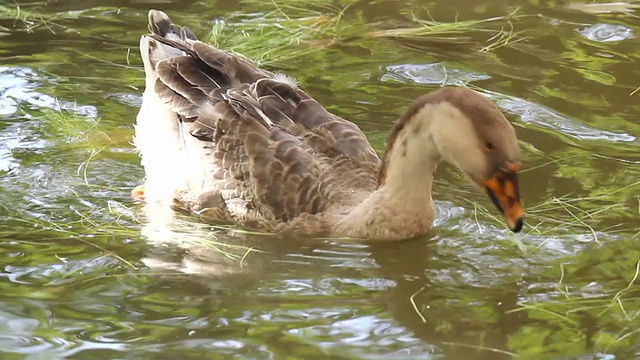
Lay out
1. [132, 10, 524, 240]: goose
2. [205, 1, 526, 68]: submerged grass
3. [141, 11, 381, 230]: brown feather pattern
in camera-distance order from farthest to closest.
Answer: [205, 1, 526, 68]: submerged grass, [141, 11, 381, 230]: brown feather pattern, [132, 10, 524, 240]: goose

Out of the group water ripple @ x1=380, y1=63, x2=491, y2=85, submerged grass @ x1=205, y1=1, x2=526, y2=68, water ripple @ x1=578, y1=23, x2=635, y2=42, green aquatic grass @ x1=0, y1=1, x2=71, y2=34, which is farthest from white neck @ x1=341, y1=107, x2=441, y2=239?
green aquatic grass @ x1=0, y1=1, x2=71, y2=34

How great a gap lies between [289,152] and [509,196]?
1427 millimetres

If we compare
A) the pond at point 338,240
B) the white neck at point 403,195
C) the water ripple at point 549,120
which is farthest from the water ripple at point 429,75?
the white neck at point 403,195

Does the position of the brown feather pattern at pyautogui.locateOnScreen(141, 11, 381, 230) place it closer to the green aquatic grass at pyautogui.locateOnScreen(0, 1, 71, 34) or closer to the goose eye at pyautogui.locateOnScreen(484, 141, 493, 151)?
the goose eye at pyautogui.locateOnScreen(484, 141, 493, 151)

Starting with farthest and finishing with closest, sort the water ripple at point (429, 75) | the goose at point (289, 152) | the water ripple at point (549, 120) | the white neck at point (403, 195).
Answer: the water ripple at point (429, 75) → the water ripple at point (549, 120) → the white neck at point (403, 195) → the goose at point (289, 152)

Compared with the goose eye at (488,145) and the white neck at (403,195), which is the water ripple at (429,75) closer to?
the white neck at (403,195)

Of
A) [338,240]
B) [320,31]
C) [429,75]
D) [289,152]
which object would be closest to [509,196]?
[338,240]

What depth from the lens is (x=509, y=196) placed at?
233 inches

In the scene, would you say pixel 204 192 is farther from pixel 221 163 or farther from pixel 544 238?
pixel 544 238

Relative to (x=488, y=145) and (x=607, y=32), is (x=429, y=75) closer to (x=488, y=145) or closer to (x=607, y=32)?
(x=607, y=32)

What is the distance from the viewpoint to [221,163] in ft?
22.9

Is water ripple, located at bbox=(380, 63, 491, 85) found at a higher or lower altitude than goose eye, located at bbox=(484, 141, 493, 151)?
lower

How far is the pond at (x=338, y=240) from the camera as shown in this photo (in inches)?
214

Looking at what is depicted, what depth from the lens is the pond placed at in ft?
17.9
